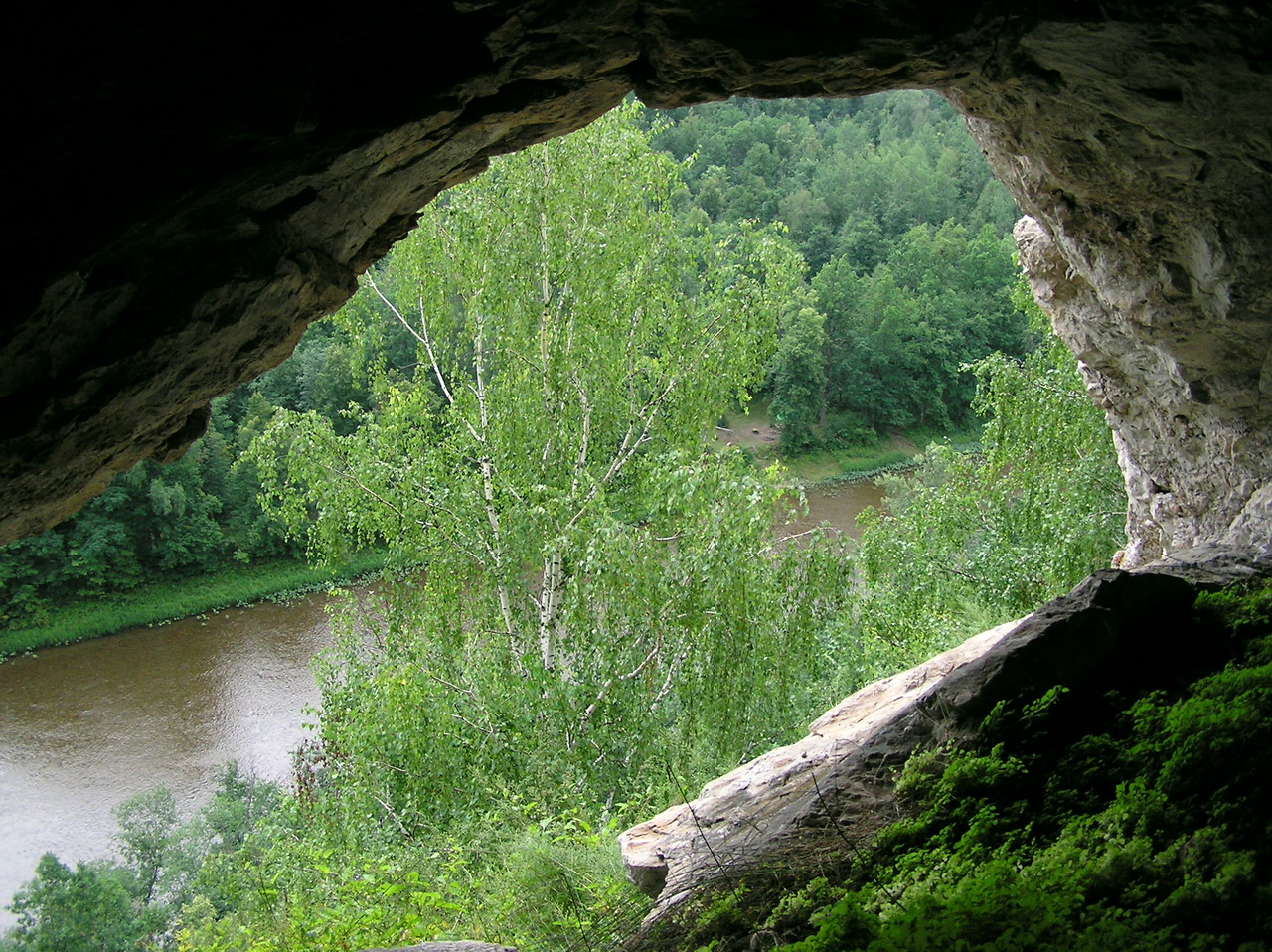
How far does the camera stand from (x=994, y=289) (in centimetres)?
4684

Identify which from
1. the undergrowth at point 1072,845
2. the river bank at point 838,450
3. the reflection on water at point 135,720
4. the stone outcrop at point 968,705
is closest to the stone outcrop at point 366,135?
the stone outcrop at point 968,705

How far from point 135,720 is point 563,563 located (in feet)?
50.1

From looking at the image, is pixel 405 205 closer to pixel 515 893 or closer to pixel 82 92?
pixel 82 92

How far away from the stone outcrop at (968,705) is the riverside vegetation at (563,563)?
4.32 feet

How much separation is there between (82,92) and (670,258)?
8687 millimetres

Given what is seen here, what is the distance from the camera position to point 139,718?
66.4ft

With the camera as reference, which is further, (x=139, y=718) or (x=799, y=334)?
(x=799, y=334)

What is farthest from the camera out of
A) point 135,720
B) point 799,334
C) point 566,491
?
point 799,334

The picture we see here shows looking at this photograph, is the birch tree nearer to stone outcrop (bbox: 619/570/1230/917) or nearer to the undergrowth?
stone outcrop (bbox: 619/570/1230/917)

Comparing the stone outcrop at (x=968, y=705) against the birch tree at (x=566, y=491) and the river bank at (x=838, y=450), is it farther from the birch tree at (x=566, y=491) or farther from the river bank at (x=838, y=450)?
the river bank at (x=838, y=450)

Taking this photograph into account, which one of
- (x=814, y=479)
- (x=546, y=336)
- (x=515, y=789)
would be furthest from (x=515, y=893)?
(x=814, y=479)

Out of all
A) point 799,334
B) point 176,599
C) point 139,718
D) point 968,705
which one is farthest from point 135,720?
point 799,334

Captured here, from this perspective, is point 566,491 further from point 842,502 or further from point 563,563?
point 842,502

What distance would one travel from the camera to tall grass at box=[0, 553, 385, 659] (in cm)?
2558
